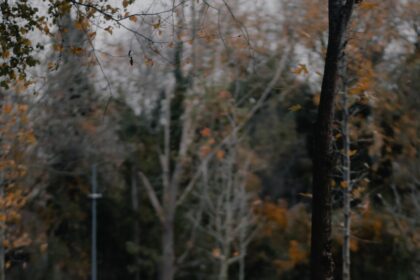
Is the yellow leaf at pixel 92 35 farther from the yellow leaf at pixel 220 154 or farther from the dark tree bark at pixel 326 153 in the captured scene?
the yellow leaf at pixel 220 154

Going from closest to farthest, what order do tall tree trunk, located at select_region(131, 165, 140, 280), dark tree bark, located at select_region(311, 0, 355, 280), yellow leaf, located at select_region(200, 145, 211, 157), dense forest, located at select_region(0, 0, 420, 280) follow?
dark tree bark, located at select_region(311, 0, 355, 280), dense forest, located at select_region(0, 0, 420, 280), yellow leaf, located at select_region(200, 145, 211, 157), tall tree trunk, located at select_region(131, 165, 140, 280)

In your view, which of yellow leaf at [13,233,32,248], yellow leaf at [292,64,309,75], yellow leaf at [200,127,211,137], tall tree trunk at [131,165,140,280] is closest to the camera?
yellow leaf at [292,64,309,75]

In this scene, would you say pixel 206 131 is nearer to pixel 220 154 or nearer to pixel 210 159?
pixel 220 154

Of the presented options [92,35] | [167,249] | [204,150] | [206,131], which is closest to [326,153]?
[92,35]

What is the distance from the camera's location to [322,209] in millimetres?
7484

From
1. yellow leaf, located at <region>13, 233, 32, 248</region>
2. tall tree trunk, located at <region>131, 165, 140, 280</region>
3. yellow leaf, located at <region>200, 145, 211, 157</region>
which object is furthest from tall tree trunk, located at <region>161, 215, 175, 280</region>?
yellow leaf, located at <region>13, 233, 32, 248</region>

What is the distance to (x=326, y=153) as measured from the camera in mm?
7523

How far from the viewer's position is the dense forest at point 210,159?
18.8 metres

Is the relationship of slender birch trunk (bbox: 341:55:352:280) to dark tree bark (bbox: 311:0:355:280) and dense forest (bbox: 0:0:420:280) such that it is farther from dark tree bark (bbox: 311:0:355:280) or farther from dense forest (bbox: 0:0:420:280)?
dark tree bark (bbox: 311:0:355:280)

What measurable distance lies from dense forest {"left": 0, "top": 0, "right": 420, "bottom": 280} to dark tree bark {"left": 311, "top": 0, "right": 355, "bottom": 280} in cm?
666

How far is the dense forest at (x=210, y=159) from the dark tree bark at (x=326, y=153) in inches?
262

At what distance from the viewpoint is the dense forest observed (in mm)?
18830

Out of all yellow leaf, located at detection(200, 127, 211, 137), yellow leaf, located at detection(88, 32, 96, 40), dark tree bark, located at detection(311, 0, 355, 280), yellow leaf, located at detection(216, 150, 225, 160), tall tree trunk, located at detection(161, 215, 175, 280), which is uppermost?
yellow leaf, located at detection(200, 127, 211, 137)

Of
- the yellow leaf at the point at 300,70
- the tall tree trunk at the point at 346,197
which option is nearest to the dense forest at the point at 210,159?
the tall tree trunk at the point at 346,197
